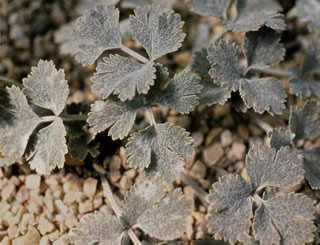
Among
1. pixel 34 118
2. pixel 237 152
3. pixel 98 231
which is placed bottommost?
pixel 237 152

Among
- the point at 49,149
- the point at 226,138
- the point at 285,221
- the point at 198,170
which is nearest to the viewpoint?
the point at 285,221

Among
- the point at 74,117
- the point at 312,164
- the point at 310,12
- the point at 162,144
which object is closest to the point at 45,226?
the point at 74,117

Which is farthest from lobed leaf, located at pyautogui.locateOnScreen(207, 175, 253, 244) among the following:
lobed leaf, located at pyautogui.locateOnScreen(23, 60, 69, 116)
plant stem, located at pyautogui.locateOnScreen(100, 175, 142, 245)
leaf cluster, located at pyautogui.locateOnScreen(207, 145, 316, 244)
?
lobed leaf, located at pyautogui.locateOnScreen(23, 60, 69, 116)

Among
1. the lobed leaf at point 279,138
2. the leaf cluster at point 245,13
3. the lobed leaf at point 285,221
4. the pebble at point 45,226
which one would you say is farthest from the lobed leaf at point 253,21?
the pebble at point 45,226

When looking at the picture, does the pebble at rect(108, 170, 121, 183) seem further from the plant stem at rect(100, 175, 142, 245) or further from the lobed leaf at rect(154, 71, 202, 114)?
the lobed leaf at rect(154, 71, 202, 114)

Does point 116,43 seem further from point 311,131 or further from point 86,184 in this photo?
point 311,131

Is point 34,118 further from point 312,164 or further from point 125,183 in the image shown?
point 312,164

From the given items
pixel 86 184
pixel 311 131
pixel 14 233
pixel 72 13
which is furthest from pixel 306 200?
pixel 72 13
